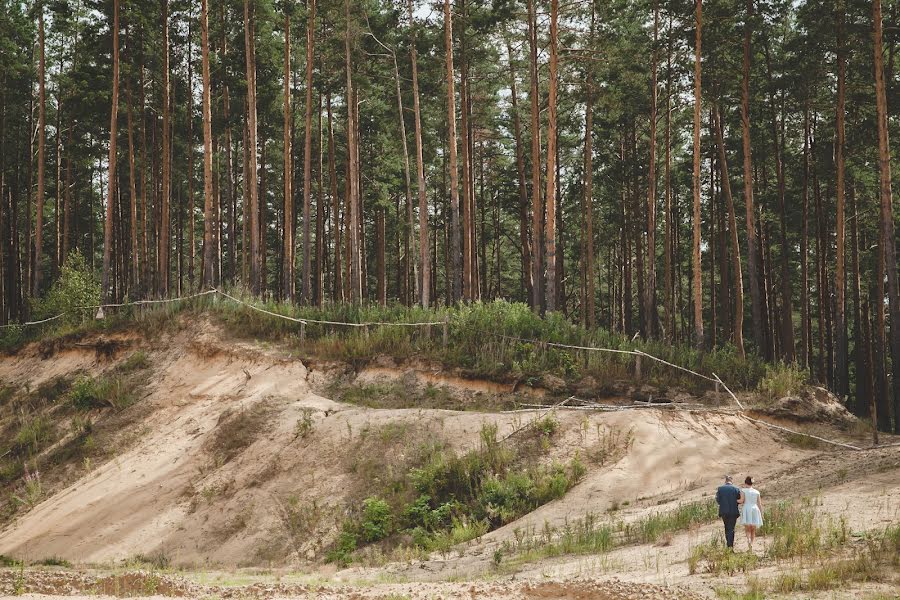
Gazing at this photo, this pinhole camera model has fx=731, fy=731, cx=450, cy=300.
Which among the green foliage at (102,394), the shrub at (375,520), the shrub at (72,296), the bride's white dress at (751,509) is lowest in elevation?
the shrub at (375,520)

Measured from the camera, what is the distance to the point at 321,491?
15.0 meters

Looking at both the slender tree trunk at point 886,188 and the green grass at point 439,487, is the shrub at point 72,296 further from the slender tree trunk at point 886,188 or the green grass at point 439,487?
the slender tree trunk at point 886,188

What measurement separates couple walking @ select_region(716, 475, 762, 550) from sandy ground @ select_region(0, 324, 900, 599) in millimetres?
303

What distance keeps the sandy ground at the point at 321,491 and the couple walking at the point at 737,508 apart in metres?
0.30

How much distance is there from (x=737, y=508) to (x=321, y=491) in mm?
8387

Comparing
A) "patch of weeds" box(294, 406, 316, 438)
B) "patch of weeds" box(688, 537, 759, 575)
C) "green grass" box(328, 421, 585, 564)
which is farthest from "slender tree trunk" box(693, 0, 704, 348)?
"patch of weeds" box(688, 537, 759, 575)

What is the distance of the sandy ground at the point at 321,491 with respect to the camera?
9469 mm

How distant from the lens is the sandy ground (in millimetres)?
9469

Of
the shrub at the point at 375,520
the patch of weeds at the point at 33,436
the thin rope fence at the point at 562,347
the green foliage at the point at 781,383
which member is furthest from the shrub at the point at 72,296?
the green foliage at the point at 781,383

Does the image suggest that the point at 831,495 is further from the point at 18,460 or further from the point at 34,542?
the point at 18,460

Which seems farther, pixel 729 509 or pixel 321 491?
pixel 321 491

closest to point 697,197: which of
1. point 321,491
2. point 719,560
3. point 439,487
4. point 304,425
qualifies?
point 439,487

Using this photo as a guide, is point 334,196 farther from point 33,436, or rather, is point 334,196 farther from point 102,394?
point 33,436

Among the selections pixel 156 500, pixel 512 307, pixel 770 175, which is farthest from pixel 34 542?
pixel 770 175
